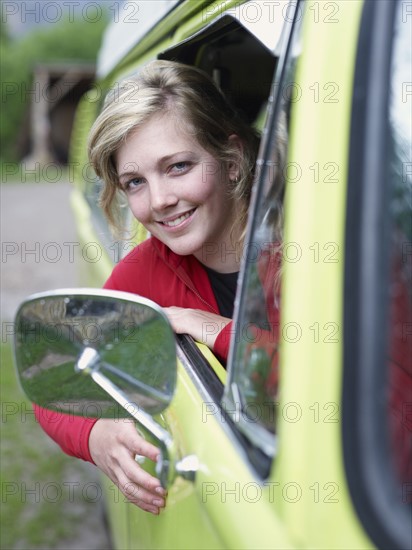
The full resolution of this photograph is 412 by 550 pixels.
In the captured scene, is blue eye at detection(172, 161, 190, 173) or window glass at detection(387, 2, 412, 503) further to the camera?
blue eye at detection(172, 161, 190, 173)

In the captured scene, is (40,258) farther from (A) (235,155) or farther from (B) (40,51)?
(B) (40,51)

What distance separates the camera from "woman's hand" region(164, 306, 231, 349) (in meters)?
1.63

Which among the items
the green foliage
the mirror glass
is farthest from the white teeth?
the green foliage

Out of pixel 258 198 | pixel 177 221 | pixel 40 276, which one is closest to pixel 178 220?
pixel 177 221

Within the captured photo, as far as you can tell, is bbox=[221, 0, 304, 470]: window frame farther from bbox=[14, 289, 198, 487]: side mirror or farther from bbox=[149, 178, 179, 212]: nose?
bbox=[149, 178, 179, 212]: nose

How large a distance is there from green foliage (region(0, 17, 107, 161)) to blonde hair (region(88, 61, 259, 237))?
103 feet

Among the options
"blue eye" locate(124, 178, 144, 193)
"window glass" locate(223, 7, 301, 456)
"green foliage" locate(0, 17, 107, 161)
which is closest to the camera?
"window glass" locate(223, 7, 301, 456)

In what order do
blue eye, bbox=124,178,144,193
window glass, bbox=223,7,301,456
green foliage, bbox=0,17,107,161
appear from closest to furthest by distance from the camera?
window glass, bbox=223,7,301,456
blue eye, bbox=124,178,144,193
green foliage, bbox=0,17,107,161

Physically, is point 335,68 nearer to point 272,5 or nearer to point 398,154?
point 398,154

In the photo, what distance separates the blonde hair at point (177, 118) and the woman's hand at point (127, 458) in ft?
2.33

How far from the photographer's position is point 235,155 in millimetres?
2049

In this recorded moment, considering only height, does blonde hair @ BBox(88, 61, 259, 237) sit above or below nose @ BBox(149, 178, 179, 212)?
above

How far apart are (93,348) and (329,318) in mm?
569

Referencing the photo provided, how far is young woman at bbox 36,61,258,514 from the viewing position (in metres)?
1.70
